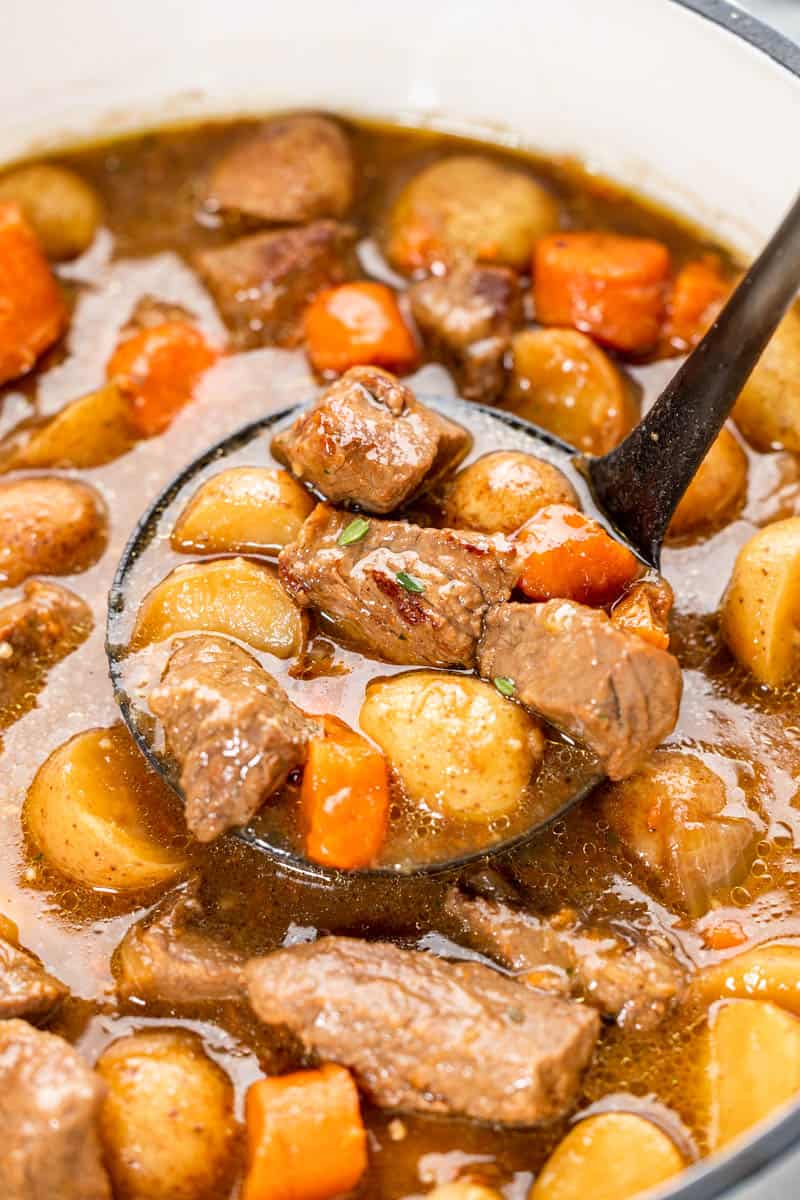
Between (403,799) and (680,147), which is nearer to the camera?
(403,799)

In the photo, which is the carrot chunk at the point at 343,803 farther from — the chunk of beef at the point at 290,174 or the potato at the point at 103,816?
the chunk of beef at the point at 290,174

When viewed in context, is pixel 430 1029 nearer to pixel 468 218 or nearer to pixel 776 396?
pixel 776 396

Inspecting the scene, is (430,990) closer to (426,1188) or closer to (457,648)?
(426,1188)

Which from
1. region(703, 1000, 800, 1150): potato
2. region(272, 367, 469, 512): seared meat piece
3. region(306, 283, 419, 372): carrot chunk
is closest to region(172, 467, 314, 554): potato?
region(272, 367, 469, 512): seared meat piece

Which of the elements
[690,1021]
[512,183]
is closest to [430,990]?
[690,1021]

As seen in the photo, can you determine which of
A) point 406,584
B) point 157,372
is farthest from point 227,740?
point 157,372
